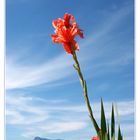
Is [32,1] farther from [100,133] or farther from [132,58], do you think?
[100,133]
